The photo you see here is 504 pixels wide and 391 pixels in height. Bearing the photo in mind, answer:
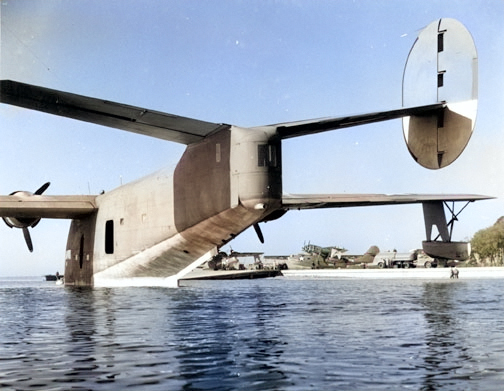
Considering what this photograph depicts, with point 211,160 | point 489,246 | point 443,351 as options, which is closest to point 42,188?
point 211,160

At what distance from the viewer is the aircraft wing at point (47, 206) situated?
31914mm

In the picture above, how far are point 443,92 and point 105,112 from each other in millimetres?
12243

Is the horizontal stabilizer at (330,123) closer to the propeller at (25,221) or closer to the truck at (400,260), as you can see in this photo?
the propeller at (25,221)

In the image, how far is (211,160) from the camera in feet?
72.2

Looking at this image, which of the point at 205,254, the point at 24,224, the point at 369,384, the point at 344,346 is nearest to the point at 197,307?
the point at 205,254

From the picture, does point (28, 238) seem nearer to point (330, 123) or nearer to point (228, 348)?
point (330, 123)

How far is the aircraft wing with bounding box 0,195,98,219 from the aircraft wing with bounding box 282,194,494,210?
10.9m

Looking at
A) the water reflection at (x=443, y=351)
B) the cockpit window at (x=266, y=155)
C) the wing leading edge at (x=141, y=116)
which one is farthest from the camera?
the cockpit window at (x=266, y=155)

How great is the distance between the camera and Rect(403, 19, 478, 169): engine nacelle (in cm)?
2131

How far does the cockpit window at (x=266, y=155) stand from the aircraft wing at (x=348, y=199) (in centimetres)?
1166

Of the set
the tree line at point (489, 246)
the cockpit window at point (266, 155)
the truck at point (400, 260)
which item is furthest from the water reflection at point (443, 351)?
the tree line at point (489, 246)

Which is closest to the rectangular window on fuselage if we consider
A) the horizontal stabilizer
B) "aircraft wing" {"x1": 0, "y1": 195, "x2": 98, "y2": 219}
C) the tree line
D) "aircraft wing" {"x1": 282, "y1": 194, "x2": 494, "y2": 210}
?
"aircraft wing" {"x1": 0, "y1": 195, "x2": 98, "y2": 219}

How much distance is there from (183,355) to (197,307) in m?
9.51

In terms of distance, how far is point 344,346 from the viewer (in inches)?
408
